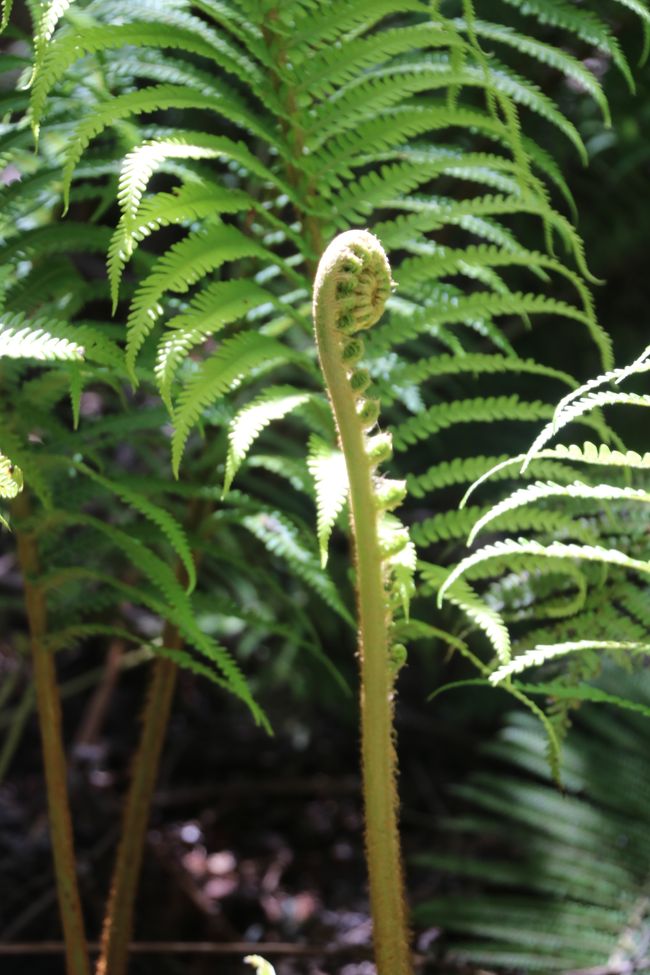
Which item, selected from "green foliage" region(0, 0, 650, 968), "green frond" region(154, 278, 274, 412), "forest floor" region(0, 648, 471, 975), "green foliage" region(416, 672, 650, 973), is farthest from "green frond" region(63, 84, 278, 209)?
"forest floor" region(0, 648, 471, 975)

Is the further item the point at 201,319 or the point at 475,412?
the point at 475,412

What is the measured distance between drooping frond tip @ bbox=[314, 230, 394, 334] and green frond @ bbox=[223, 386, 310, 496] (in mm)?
121

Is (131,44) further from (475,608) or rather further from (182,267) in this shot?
Result: (475,608)

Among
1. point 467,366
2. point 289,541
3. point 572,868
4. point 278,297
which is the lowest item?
point 572,868

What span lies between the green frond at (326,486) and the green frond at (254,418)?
0.13 ft

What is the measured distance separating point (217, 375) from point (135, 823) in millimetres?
506

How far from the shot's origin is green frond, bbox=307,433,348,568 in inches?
30.1

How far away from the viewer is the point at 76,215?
1953mm

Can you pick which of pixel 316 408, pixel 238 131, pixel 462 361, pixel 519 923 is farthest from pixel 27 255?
pixel 519 923

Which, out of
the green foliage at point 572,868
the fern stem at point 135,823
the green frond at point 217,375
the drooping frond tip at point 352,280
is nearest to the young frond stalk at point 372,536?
the drooping frond tip at point 352,280

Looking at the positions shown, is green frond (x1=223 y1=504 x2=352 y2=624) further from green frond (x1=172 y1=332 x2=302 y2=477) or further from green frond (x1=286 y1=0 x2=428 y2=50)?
green frond (x1=286 y1=0 x2=428 y2=50)

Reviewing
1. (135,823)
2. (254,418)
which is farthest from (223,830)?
(254,418)

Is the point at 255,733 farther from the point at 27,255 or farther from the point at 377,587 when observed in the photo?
the point at 377,587

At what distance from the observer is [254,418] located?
0.84m
